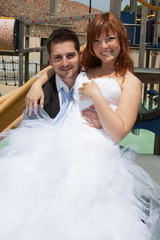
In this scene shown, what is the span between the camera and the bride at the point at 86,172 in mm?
899

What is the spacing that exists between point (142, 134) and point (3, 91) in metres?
5.68

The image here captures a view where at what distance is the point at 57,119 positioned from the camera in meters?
1.47

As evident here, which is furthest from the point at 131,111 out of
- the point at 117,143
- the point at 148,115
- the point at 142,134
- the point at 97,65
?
the point at 142,134

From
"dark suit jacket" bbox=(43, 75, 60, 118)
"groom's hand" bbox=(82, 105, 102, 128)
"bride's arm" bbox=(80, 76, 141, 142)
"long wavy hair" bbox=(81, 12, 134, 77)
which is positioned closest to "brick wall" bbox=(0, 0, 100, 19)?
"dark suit jacket" bbox=(43, 75, 60, 118)

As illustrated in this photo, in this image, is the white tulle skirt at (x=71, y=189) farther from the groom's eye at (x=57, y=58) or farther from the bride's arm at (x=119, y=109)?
the groom's eye at (x=57, y=58)

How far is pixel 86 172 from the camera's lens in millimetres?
1061

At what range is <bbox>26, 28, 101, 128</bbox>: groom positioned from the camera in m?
1.47

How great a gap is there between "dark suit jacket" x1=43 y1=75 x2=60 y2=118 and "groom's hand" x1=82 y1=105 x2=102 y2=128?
22cm

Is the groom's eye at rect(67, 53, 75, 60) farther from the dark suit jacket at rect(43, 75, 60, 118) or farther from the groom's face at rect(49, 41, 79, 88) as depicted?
the dark suit jacket at rect(43, 75, 60, 118)

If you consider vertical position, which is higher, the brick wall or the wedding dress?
the brick wall

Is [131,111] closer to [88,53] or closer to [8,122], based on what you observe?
[88,53]

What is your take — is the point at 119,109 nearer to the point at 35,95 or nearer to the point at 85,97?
the point at 85,97

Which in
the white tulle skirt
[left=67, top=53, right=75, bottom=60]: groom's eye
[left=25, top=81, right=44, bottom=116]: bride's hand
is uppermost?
[left=67, top=53, right=75, bottom=60]: groom's eye

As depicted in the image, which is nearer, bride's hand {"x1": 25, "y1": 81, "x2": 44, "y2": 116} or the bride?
the bride
